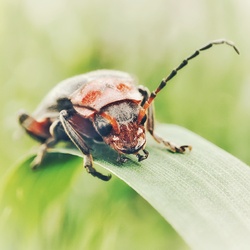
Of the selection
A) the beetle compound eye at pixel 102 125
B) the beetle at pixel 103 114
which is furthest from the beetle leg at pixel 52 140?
the beetle compound eye at pixel 102 125

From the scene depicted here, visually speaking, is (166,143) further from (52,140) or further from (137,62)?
(137,62)

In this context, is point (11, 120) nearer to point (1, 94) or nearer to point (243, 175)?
point (1, 94)

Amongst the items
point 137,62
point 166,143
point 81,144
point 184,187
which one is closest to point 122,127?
point 81,144

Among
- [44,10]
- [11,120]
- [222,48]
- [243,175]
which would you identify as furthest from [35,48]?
[243,175]

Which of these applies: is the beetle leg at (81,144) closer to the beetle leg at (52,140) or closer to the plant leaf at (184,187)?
the plant leaf at (184,187)

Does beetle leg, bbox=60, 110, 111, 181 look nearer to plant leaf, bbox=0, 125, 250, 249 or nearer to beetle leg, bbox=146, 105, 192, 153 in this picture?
plant leaf, bbox=0, 125, 250, 249
